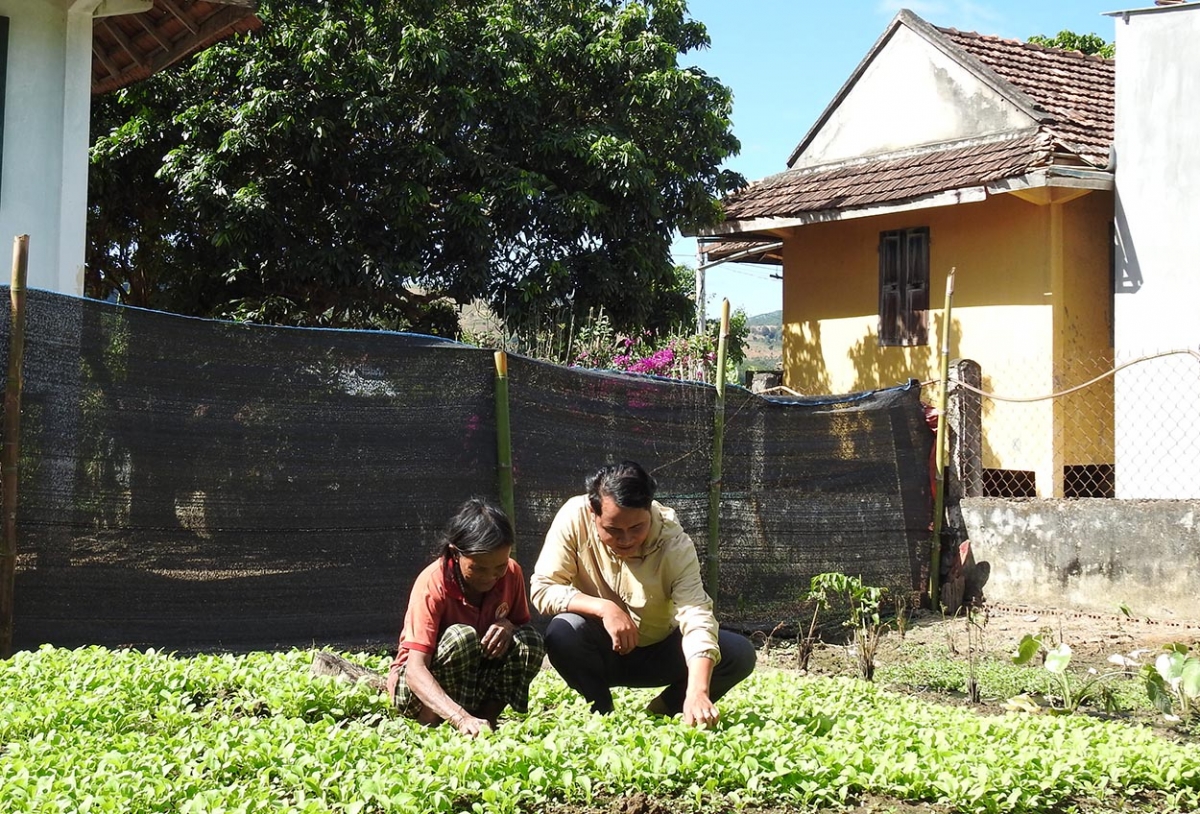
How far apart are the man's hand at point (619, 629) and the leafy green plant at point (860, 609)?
2575mm

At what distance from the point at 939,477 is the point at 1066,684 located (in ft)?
14.3

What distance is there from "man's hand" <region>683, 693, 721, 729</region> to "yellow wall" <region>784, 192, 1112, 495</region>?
10.0 m

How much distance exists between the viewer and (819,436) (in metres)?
9.66

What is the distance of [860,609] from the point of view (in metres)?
8.25

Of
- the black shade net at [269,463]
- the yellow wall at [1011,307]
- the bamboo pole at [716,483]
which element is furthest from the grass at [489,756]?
the yellow wall at [1011,307]

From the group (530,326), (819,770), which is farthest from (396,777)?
(530,326)

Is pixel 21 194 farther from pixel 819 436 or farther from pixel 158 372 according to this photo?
pixel 819 436

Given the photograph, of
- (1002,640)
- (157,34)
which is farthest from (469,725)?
(157,34)

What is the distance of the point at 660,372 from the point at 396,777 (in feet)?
40.6

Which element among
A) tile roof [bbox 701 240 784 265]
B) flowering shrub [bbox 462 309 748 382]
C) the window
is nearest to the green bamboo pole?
flowering shrub [bbox 462 309 748 382]

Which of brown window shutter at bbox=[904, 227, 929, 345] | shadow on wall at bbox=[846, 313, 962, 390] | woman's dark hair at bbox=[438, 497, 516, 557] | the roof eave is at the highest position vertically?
the roof eave

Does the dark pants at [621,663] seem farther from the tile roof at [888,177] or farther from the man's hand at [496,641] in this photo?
the tile roof at [888,177]

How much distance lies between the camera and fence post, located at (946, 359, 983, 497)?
1083 centimetres

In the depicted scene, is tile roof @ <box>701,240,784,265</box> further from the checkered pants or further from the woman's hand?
the woman's hand
